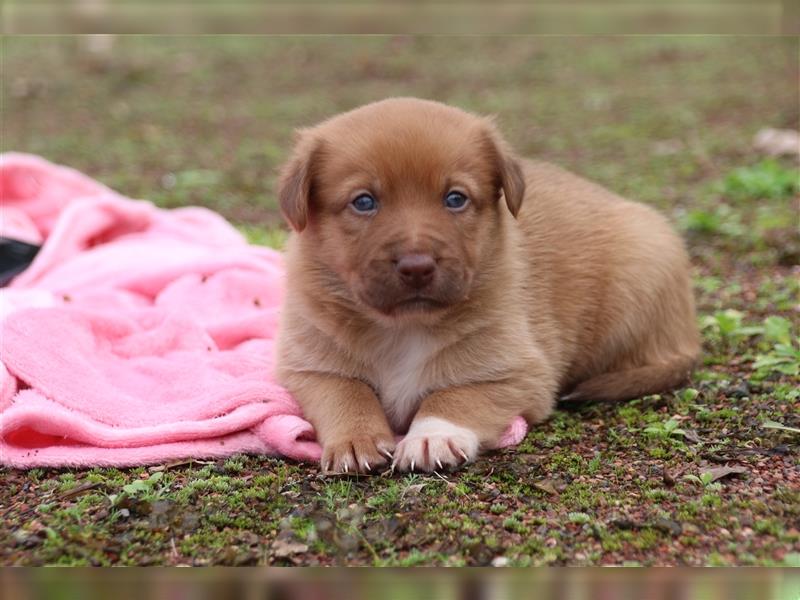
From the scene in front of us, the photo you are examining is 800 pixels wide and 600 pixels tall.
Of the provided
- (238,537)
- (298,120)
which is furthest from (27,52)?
(238,537)

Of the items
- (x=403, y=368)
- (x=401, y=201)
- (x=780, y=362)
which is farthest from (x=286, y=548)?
(x=780, y=362)

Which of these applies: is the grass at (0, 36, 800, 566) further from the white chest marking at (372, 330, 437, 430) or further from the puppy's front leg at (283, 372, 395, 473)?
the white chest marking at (372, 330, 437, 430)

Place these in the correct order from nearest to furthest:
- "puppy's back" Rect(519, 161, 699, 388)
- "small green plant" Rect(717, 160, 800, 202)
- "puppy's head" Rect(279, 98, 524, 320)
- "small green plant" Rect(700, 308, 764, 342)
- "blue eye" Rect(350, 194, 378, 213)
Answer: "puppy's head" Rect(279, 98, 524, 320) → "blue eye" Rect(350, 194, 378, 213) → "puppy's back" Rect(519, 161, 699, 388) → "small green plant" Rect(700, 308, 764, 342) → "small green plant" Rect(717, 160, 800, 202)

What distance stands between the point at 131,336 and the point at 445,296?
2.11 metres

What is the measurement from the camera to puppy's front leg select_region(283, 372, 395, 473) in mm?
3689

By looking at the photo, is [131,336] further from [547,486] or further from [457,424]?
[547,486]

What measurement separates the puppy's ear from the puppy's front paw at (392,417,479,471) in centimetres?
96

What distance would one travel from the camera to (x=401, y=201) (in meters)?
3.75

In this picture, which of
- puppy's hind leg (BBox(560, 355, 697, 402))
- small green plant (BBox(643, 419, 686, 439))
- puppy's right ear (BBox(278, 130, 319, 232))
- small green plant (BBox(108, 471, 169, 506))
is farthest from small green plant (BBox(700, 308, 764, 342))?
small green plant (BBox(108, 471, 169, 506))

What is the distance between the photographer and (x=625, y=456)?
386cm

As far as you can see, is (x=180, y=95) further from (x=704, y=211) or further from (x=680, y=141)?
(x=704, y=211)

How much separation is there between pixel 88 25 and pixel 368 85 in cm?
742

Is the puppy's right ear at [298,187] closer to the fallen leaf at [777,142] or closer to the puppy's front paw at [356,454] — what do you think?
Result: the puppy's front paw at [356,454]

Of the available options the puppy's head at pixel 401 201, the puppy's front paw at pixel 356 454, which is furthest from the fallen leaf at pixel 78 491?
the puppy's head at pixel 401 201
